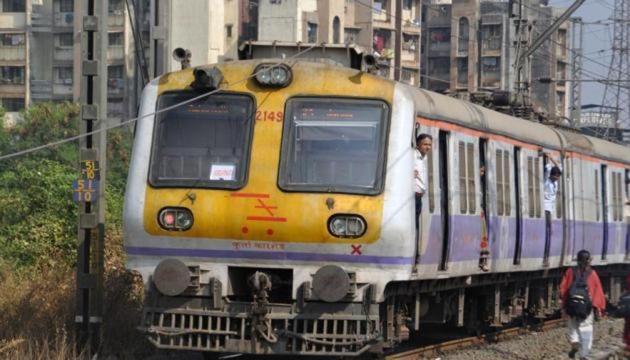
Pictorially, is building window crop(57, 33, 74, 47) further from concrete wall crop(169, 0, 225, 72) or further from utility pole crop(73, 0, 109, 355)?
utility pole crop(73, 0, 109, 355)

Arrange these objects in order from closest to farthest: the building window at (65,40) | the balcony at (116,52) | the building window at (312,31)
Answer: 1. the balcony at (116,52)
2. the building window at (65,40)
3. the building window at (312,31)

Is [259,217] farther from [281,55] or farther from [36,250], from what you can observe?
[36,250]

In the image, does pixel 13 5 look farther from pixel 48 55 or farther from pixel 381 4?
pixel 381 4

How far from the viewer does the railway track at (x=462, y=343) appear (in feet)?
47.3

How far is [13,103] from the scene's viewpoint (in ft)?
219

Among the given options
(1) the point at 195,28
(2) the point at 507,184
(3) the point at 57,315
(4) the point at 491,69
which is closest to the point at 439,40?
(4) the point at 491,69

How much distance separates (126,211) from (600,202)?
1279cm

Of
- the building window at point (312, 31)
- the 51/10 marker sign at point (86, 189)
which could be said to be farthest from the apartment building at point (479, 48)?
the 51/10 marker sign at point (86, 189)

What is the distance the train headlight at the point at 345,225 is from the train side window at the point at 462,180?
118 inches

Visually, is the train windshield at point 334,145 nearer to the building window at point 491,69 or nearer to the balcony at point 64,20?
the balcony at point 64,20

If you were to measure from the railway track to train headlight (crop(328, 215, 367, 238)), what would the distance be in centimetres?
262

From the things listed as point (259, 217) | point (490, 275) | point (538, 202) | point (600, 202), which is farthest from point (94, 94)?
point (600, 202)

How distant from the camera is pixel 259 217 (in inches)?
460

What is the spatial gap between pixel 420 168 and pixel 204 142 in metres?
2.12
